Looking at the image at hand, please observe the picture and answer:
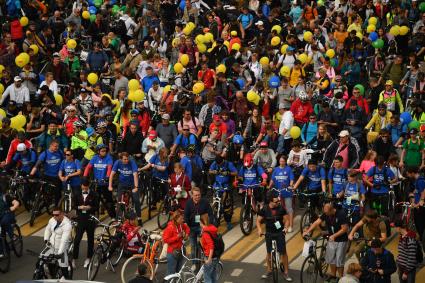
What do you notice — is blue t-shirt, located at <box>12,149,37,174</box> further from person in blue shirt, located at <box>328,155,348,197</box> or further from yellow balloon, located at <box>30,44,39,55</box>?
yellow balloon, located at <box>30,44,39,55</box>

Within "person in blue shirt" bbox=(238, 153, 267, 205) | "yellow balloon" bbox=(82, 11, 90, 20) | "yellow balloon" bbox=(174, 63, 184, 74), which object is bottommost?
"person in blue shirt" bbox=(238, 153, 267, 205)

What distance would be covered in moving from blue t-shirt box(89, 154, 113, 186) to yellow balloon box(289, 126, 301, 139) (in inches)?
171

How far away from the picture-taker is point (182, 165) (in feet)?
91.5

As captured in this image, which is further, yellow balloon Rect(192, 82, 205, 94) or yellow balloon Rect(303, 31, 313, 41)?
yellow balloon Rect(303, 31, 313, 41)

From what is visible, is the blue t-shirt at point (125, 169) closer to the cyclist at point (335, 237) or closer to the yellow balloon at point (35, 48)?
the cyclist at point (335, 237)

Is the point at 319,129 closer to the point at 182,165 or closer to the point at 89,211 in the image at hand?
the point at 182,165

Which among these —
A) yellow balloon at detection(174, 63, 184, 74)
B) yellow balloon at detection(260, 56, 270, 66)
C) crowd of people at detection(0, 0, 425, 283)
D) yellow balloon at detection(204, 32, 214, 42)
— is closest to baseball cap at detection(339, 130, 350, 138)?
crowd of people at detection(0, 0, 425, 283)

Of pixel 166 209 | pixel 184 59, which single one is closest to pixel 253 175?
pixel 166 209

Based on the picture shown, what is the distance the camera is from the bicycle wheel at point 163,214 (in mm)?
27828

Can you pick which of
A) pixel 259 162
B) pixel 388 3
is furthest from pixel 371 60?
pixel 259 162

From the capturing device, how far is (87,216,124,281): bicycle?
24.6m

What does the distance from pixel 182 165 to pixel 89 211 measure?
3.13 metres

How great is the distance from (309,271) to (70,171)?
21.0ft

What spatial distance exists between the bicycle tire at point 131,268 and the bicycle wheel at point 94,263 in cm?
52
